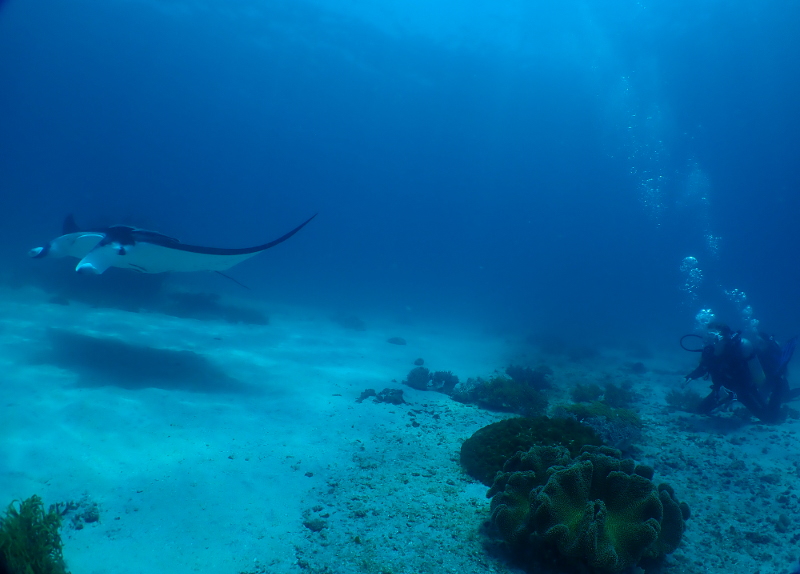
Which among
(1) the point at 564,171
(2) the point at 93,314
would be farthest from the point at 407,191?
(2) the point at 93,314

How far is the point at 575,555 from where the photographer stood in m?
2.89

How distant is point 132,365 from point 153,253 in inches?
108

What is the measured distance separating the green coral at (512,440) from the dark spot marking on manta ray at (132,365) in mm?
4789

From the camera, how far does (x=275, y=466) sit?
4844mm

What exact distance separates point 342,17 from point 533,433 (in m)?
41.3

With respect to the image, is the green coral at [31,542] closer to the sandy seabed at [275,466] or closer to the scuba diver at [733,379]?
the sandy seabed at [275,466]

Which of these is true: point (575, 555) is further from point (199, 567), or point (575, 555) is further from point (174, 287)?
point (174, 287)

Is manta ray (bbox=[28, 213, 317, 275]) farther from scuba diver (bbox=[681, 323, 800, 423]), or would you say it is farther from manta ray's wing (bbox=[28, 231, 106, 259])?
scuba diver (bbox=[681, 323, 800, 423])

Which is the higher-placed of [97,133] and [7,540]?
[97,133]

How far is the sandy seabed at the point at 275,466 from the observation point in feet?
11.1

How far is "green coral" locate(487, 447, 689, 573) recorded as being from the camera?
291 centimetres

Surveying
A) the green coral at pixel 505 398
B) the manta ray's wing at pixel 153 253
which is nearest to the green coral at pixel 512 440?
the green coral at pixel 505 398

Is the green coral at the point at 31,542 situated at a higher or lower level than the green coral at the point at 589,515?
lower

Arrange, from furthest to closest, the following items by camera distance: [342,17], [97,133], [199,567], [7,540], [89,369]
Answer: [97,133]
[342,17]
[89,369]
[199,567]
[7,540]
